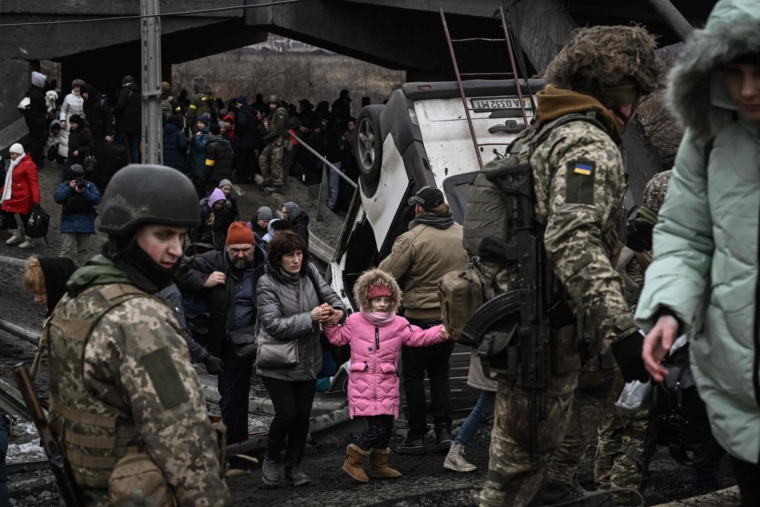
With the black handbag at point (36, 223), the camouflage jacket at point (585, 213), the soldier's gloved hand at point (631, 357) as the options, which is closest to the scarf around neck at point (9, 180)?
the black handbag at point (36, 223)

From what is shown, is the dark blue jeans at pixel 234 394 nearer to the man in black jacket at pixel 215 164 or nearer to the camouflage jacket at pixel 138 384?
the camouflage jacket at pixel 138 384

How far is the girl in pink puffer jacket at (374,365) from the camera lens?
695 centimetres

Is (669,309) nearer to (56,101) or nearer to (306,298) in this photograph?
(306,298)

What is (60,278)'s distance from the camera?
6.12 meters

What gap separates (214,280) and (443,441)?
1936mm

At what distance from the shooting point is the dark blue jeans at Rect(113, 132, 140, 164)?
63.9 ft

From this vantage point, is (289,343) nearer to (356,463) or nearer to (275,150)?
(356,463)

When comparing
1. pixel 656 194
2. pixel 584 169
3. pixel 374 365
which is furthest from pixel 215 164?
pixel 584 169

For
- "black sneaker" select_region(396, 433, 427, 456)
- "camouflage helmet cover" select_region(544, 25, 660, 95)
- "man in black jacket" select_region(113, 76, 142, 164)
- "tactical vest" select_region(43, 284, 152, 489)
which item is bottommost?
"black sneaker" select_region(396, 433, 427, 456)

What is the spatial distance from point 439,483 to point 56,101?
1618cm

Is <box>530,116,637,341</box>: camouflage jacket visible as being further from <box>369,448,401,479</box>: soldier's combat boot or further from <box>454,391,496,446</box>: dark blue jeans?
<box>369,448,401,479</box>: soldier's combat boot

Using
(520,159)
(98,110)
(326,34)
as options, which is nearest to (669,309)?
(520,159)

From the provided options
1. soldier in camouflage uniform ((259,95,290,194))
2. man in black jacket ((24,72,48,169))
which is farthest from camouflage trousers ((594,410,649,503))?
soldier in camouflage uniform ((259,95,290,194))

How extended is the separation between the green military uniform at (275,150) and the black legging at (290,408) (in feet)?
47.0
